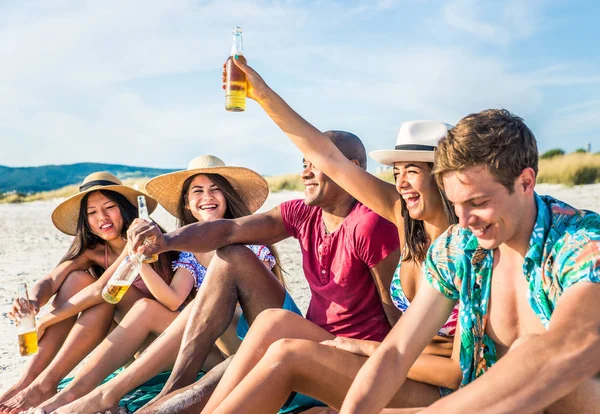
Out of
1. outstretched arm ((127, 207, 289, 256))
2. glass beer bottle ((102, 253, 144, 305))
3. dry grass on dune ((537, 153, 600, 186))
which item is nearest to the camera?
outstretched arm ((127, 207, 289, 256))

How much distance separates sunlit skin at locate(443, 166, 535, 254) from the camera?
8.86 feet

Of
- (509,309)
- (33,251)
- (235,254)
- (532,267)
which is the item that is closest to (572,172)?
(33,251)

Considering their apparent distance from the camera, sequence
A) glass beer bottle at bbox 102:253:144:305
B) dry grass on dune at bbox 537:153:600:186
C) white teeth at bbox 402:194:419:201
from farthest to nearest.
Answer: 1. dry grass on dune at bbox 537:153:600:186
2. glass beer bottle at bbox 102:253:144:305
3. white teeth at bbox 402:194:419:201

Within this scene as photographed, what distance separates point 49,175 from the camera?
7231 cm

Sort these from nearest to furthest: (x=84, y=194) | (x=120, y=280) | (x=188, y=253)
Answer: (x=120, y=280) < (x=188, y=253) < (x=84, y=194)

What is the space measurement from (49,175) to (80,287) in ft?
232

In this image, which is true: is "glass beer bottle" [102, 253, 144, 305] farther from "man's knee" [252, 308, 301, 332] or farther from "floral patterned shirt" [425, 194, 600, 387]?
"floral patterned shirt" [425, 194, 600, 387]

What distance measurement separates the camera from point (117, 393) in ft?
14.2

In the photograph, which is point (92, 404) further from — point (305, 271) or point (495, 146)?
point (495, 146)

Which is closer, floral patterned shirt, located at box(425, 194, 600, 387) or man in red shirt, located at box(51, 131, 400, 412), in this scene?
floral patterned shirt, located at box(425, 194, 600, 387)

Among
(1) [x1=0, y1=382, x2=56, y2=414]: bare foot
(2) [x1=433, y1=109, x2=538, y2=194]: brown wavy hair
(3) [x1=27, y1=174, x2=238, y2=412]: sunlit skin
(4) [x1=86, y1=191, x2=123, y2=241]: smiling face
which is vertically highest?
(2) [x1=433, y1=109, x2=538, y2=194]: brown wavy hair

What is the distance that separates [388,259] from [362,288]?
0.23 m

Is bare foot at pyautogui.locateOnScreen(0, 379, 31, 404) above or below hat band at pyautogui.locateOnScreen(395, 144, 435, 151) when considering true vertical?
below

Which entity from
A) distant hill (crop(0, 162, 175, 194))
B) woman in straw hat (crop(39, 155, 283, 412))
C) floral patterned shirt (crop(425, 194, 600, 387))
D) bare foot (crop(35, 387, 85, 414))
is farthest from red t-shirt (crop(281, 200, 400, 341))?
distant hill (crop(0, 162, 175, 194))
